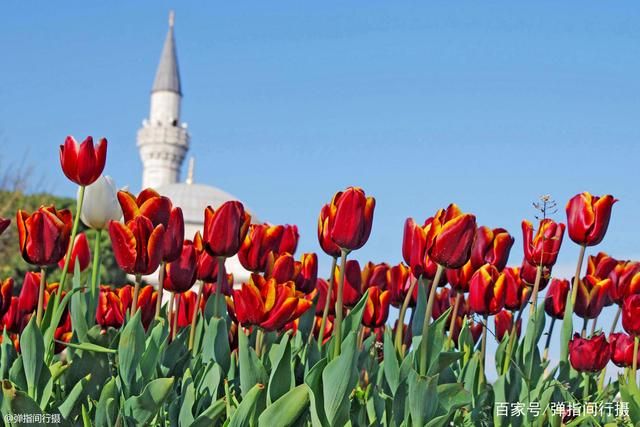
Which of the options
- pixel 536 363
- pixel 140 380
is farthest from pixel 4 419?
pixel 536 363

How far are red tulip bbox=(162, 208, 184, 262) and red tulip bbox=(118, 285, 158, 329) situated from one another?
32 centimetres

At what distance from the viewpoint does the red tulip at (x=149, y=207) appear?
2.74 meters

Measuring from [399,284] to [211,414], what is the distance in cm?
127

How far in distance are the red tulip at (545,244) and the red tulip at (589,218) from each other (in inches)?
1.7

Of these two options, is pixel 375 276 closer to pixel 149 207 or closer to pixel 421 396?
pixel 149 207

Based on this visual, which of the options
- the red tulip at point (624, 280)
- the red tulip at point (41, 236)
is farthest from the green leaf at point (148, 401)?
the red tulip at point (624, 280)

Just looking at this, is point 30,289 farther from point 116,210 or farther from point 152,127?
point 152,127

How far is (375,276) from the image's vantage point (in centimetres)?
354

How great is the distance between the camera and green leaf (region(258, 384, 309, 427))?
2307 mm

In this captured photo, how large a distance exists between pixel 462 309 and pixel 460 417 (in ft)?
3.09

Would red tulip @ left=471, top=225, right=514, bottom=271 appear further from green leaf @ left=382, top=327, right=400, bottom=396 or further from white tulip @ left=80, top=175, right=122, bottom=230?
white tulip @ left=80, top=175, right=122, bottom=230

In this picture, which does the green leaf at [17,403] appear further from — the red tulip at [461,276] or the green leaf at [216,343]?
the red tulip at [461,276]

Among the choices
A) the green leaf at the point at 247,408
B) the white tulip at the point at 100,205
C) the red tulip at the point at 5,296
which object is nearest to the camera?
the green leaf at the point at 247,408


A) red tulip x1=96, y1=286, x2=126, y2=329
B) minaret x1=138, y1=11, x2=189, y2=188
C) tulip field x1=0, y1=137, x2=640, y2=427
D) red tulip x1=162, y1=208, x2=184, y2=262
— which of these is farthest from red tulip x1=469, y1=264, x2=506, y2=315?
minaret x1=138, y1=11, x2=189, y2=188
